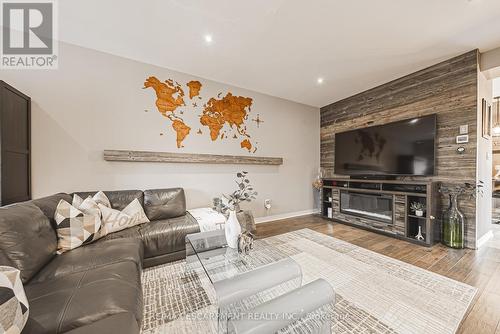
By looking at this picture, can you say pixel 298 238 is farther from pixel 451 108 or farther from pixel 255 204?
pixel 451 108

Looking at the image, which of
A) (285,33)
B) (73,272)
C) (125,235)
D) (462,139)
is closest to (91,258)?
(73,272)

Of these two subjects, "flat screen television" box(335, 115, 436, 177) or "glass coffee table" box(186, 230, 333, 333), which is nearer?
"glass coffee table" box(186, 230, 333, 333)

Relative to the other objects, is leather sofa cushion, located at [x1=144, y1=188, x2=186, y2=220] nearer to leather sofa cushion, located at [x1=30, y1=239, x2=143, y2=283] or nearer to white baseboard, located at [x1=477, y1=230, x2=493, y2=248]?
leather sofa cushion, located at [x1=30, y1=239, x2=143, y2=283]

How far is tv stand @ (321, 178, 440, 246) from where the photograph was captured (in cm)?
281

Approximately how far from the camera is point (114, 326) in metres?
0.85

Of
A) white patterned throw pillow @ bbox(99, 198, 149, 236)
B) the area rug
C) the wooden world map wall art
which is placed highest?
the wooden world map wall art

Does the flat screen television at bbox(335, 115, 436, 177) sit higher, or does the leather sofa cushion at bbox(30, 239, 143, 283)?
the flat screen television at bbox(335, 115, 436, 177)

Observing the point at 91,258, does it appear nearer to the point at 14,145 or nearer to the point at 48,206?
the point at 48,206

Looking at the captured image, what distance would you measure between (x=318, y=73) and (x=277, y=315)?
135 inches

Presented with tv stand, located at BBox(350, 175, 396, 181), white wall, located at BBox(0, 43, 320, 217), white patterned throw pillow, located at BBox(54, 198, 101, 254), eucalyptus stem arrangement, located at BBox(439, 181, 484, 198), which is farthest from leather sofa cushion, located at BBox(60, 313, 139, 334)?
tv stand, located at BBox(350, 175, 396, 181)

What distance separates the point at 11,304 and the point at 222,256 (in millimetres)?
1178

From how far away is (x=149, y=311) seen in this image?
1.51m

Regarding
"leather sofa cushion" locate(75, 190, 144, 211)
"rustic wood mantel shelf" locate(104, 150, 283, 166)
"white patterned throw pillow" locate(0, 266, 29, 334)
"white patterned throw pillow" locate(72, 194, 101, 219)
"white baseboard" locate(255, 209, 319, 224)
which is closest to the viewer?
"white patterned throw pillow" locate(0, 266, 29, 334)

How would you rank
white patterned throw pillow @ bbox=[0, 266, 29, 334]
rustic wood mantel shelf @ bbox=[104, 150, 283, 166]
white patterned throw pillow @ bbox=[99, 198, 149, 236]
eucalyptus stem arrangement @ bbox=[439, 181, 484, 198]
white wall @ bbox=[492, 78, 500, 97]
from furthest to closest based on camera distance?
white wall @ bbox=[492, 78, 500, 97] < rustic wood mantel shelf @ bbox=[104, 150, 283, 166] < eucalyptus stem arrangement @ bbox=[439, 181, 484, 198] < white patterned throw pillow @ bbox=[99, 198, 149, 236] < white patterned throw pillow @ bbox=[0, 266, 29, 334]
